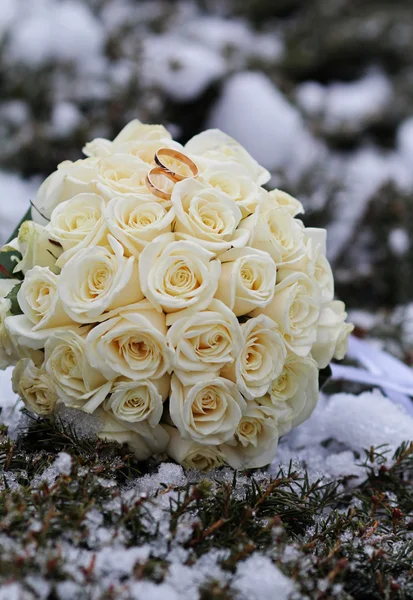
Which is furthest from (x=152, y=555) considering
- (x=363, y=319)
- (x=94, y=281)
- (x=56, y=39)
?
(x=56, y=39)

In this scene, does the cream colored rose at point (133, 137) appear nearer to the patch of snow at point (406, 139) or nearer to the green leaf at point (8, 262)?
the green leaf at point (8, 262)

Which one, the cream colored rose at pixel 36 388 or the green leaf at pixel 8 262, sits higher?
the green leaf at pixel 8 262

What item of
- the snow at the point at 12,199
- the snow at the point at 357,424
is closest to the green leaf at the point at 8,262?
the snow at the point at 357,424

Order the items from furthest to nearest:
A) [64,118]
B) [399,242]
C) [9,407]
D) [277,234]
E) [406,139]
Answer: [406,139] → [64,118] → [399,242] → [9,407] → [277,234]

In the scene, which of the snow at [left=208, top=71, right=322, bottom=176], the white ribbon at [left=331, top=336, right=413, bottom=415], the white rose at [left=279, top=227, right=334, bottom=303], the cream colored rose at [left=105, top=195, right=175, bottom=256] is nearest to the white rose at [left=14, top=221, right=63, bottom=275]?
the cream colored rose at [left=105, top=195, right=175, bottom=256]

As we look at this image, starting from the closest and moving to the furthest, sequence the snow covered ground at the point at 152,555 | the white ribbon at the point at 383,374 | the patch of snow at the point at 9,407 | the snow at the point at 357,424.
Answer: the snow covered ground at the point at 152,555, the patch of snow at the point at 9,407, the snow at the point at 357,424, the white ribbon at the point at 383,374

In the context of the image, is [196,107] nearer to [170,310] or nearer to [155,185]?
[155,185]

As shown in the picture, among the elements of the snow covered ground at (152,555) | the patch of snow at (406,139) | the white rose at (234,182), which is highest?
the patch of snow at (406,139)
